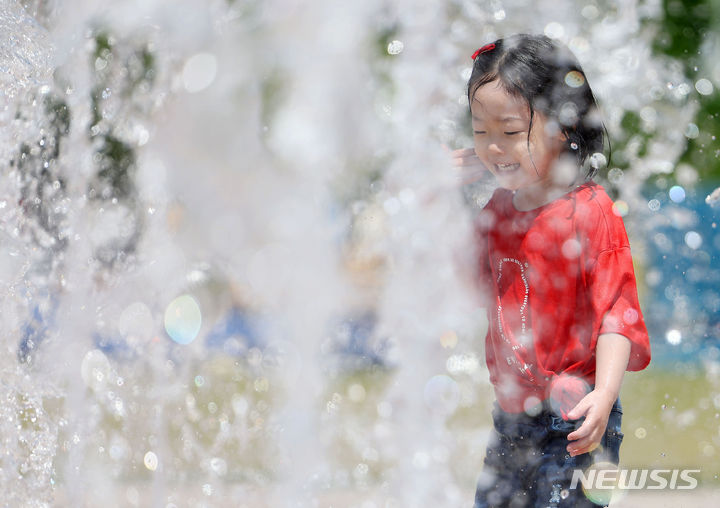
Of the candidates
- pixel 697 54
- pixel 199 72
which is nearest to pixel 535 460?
pixel 199 72

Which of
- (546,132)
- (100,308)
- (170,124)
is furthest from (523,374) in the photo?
(170,124)

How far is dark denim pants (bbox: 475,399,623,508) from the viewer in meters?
1.52

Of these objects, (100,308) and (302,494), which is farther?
(100,308)

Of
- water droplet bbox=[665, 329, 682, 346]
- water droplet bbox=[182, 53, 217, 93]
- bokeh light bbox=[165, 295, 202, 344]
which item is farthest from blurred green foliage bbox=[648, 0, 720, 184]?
bokeh light bbox=[165, 295, 202, 344]

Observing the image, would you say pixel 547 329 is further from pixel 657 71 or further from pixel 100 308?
pixel 657 71

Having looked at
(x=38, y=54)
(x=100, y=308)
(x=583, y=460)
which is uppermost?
(x=38, y=54)

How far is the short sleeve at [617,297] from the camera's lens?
1.45 m

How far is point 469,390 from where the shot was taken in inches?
170

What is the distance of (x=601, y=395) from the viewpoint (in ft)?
4.65

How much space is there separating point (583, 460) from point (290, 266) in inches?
115

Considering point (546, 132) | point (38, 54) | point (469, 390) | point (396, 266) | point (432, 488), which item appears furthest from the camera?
point (469, 390)

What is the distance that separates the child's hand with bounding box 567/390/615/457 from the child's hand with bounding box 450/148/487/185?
Result: 0.60m

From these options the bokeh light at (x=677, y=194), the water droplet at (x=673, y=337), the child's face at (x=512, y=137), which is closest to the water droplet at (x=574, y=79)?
the child's face at (x=512, y=137)

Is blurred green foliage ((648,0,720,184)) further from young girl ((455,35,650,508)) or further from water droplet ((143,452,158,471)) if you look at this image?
water droplet ((143,452,158,471))
